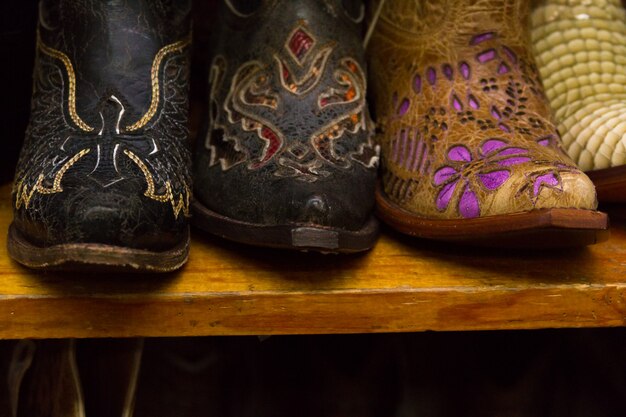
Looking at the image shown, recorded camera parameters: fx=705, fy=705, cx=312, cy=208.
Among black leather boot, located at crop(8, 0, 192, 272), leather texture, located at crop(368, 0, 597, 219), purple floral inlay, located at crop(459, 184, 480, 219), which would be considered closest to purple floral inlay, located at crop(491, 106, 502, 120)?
leather texture, located at crop(368, 0, 597, 219)

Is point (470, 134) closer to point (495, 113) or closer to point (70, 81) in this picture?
point (495, 113)

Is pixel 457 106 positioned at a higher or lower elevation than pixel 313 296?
higher

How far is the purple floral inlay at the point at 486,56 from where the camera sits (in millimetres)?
686

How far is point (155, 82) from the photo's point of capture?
2.02 ft

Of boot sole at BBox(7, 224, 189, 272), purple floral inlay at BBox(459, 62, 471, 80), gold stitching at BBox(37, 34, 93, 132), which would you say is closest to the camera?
boot sole at BBox(7, 224, 189, 272)

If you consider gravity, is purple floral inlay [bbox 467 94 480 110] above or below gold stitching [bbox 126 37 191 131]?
above

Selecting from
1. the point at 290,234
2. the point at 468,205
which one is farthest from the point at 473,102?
the point at 290,234

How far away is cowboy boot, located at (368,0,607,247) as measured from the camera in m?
0.54

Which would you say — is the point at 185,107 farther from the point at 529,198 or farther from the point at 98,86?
the point at 529,198

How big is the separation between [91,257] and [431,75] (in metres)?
0.38

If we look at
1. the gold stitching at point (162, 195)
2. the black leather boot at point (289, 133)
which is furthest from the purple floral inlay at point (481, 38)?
the gold stitching at point (162, 195)

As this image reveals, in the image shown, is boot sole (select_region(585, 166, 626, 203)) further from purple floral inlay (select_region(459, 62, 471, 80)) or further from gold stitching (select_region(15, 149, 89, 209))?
gold stitching (select_region(15, 149, 89, 209))

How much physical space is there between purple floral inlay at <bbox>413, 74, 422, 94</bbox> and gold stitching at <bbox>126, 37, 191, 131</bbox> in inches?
9.0

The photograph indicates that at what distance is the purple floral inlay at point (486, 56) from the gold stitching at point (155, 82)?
29 centimetres
